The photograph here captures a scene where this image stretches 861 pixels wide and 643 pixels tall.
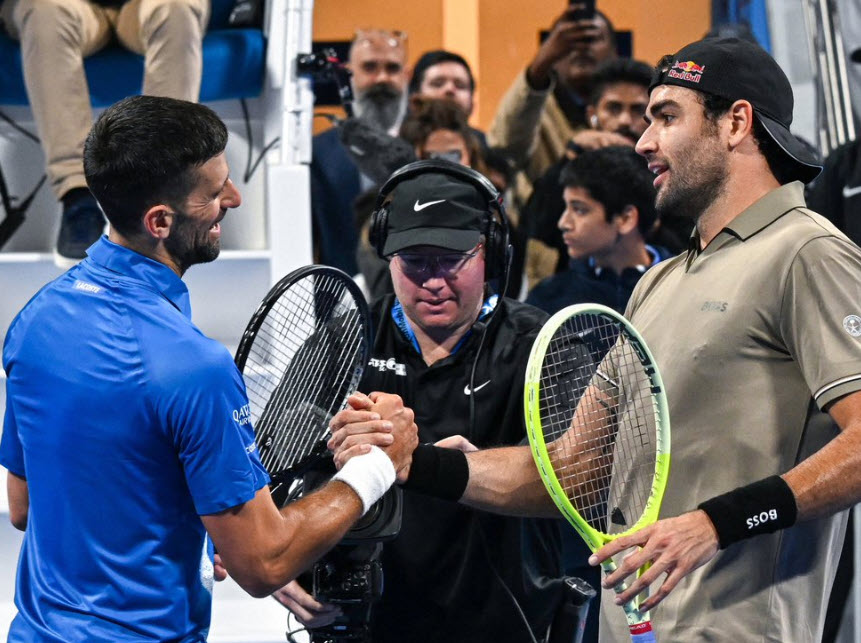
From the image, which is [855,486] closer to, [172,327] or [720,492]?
[720,492]

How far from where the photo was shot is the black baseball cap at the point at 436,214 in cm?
238

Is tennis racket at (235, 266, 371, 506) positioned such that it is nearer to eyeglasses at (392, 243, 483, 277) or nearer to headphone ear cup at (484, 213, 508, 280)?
eyeglasses at (392, 243, 483, 277)

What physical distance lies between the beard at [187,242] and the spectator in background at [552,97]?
2.81m

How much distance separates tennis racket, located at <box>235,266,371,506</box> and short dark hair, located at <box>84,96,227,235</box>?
286 millimetres

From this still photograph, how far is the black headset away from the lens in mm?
2445

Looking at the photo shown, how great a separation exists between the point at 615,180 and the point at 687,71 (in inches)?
69.3

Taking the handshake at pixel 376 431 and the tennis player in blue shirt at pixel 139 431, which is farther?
the handshake at pixel 376 431

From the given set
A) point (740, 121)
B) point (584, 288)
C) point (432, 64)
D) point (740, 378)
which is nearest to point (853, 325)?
point (740, 378)

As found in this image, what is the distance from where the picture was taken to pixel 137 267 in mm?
1765

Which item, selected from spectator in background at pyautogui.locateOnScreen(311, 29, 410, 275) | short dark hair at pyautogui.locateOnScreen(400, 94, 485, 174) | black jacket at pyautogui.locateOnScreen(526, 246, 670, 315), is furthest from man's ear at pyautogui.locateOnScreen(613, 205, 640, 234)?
spectator in background at pyautogui.locateOnScreen(311, 29, 410, 275)

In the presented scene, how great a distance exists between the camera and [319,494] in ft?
6.13

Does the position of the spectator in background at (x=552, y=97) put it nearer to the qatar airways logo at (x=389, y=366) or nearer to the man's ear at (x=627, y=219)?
the man's ear at (x=627, y=219)

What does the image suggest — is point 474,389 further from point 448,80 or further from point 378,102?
point 448,80

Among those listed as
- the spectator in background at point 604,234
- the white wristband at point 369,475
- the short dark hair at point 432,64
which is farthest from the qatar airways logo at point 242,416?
the short dark hair at point 432,64
